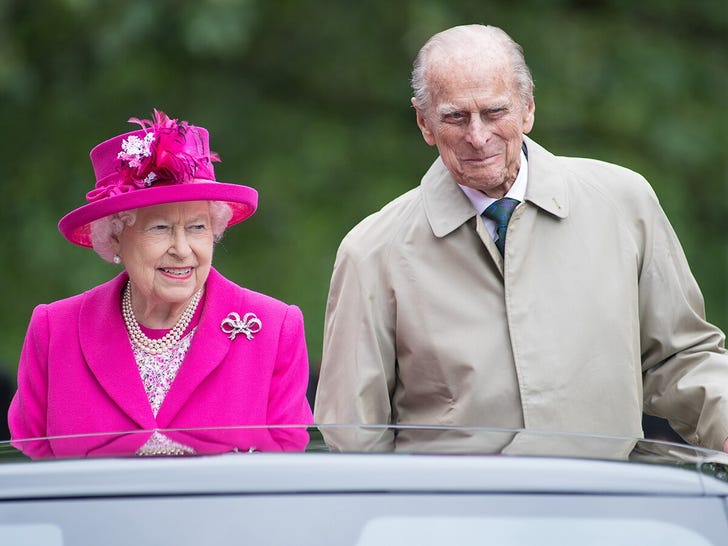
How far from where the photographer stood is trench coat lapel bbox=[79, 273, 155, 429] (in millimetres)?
3646

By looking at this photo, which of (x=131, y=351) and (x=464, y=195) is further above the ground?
(x=464, y=195)

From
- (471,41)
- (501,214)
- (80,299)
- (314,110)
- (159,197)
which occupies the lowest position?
(80,299)

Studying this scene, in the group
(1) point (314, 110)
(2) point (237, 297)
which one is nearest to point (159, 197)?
(2) point (237, 297)

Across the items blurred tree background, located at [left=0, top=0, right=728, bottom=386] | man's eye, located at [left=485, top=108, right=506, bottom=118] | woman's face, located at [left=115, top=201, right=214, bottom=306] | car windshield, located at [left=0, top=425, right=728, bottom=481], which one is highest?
blurred tree background, located at [left=0, top=0, right=728, bottom=386]

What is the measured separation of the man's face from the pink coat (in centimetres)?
57

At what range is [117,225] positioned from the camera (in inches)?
149

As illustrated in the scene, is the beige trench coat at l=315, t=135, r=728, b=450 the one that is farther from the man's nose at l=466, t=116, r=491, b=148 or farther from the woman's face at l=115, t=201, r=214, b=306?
the woman's face at l=115, t=201, r=214, b=306

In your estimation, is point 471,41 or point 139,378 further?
point 471,41

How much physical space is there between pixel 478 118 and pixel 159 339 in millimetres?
958

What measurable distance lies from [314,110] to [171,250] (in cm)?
578

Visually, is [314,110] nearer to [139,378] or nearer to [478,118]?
[478,118]

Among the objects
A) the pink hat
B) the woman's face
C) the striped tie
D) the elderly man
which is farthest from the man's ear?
the woman's face

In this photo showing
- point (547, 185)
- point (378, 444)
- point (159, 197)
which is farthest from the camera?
point (547, 185)

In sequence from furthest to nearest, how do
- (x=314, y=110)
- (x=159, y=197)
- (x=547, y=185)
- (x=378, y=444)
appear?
(x=314, y=110) → (x=547, y=185) → (x=159, y=197) → (x=378, y=444)
